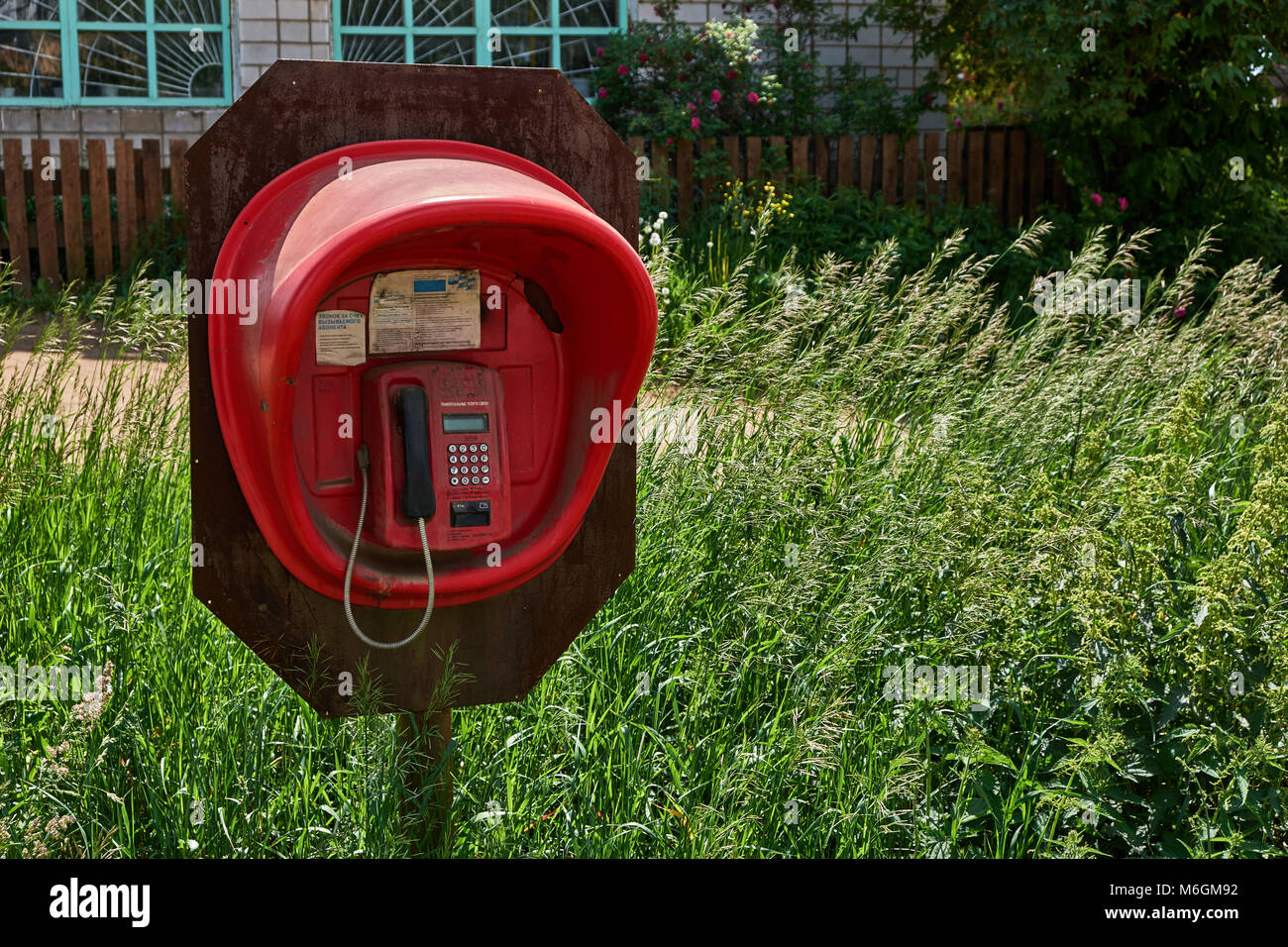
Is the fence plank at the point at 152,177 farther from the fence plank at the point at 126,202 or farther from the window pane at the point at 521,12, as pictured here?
the window pane at the point at 521,12

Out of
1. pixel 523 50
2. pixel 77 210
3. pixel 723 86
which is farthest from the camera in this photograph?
pixel 523 50

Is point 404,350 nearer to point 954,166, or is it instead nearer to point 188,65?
point 954,166

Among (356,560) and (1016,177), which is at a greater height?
(1016,177)

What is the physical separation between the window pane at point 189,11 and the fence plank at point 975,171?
6.86 meters

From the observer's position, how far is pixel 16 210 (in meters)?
9.86

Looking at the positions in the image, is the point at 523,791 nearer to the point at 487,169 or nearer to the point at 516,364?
the point at 516,364

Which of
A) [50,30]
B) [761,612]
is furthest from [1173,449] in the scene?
[50,30]

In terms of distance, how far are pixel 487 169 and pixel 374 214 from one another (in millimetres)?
328

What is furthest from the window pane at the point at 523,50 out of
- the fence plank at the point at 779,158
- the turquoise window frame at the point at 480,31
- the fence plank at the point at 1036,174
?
the fence plank at the point at 1036,174

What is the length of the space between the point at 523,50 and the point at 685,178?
2868 millimetres

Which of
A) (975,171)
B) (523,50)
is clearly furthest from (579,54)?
(975,171)

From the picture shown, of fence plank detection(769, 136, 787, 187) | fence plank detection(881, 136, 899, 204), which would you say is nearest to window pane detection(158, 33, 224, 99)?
fence plank detection(769, 136, 787, 187)

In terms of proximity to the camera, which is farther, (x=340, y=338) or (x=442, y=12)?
(x=442, y=12)

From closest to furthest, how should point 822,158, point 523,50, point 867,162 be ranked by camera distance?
point 822,158 < point 867,162 < point 523,50
